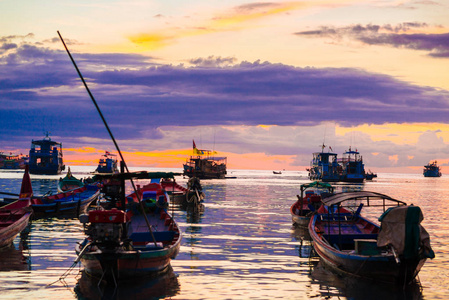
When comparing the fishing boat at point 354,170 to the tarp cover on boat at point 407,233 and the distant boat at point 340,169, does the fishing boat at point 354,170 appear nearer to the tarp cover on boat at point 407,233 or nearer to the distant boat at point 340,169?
the distant boat at point 340,169

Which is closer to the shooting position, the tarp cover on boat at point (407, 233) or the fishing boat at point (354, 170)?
the tarp cover on boat at point (407, 233)

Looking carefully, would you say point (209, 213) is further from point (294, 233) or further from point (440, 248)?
point (440, 248)

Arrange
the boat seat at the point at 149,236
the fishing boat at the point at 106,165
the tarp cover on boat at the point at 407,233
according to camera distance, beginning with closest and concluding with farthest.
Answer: the tarp cover on boat at the point at 407,233
the boat seat at the point at 149,236
the fishing boat at the point at 106,165

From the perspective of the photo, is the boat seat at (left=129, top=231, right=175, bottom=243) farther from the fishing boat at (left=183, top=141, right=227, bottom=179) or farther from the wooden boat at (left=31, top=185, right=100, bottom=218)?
the fishing boat at (left=183, top=141, right=227, bottom=179)

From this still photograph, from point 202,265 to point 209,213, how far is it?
26209 mm

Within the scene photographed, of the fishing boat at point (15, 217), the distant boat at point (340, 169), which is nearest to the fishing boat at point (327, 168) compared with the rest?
the distant boat at point (340, 169)

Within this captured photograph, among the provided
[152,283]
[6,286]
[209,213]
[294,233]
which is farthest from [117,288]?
[209,213]

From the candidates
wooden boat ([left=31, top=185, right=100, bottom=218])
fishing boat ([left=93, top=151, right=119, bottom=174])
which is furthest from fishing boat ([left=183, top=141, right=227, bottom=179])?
wooden boat ([left=31, top=185, right=100, bottom=218])

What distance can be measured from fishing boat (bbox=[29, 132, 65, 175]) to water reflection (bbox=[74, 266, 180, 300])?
16026 cm

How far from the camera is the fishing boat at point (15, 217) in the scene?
1049 inches

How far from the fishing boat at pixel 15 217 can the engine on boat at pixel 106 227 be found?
35.7 ft

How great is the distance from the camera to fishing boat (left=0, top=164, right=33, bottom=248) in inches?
1049

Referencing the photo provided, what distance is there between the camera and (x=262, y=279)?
68.2ft

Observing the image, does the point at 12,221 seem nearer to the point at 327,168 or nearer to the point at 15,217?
the point at 15,217
